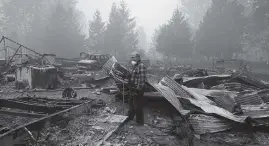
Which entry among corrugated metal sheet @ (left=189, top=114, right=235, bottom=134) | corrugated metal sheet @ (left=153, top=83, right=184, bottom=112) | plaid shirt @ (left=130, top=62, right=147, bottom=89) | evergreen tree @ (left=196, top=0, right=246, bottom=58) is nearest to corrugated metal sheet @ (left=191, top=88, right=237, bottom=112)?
corrugated metal sheet @ (left=189, top=114, right=235, bottom=134)

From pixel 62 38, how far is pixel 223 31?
25801 mm

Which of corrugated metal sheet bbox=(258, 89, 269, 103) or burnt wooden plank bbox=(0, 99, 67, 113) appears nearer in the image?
burnt wooden plank bbox=(0, 99, 67, 113)

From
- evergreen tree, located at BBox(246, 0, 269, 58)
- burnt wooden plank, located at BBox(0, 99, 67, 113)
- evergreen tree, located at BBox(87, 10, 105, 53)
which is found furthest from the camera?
evergreen tree, located at BBox(87, 10, 105, 53)

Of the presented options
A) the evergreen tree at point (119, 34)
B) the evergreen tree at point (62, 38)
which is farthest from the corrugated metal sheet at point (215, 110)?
the evergreen tree at point (62, 38)

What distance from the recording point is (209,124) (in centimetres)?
695

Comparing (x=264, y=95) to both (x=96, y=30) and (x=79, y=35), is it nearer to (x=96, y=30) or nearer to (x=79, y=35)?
(x=79, y=35)

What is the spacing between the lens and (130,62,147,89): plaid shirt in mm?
7121

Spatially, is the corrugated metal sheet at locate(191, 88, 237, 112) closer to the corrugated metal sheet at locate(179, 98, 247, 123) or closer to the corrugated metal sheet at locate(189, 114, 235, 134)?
the corrugated metal sheet at locate(179, 98, 247, 123)

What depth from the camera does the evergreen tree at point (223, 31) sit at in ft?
105

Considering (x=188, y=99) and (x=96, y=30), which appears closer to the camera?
(x=188, y=99)

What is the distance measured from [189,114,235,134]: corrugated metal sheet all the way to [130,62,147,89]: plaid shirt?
2.07 metres

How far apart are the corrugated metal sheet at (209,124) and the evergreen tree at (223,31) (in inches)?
1078

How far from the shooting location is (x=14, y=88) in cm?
1408

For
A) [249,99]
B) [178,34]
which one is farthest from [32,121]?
[178,34]
